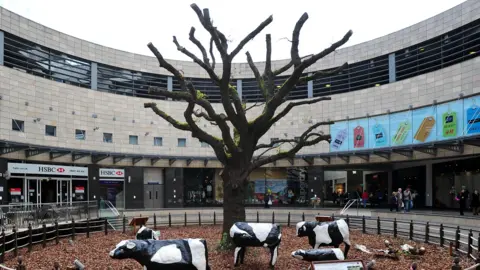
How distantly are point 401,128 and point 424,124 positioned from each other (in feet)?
6.53

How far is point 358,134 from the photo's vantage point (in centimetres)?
3384

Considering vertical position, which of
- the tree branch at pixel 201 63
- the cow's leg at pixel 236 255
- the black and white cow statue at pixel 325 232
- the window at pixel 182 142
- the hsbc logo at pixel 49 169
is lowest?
the cow's leg at pixel 236 255

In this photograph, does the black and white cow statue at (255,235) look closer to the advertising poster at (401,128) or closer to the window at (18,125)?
the advertising poster at (401,128)

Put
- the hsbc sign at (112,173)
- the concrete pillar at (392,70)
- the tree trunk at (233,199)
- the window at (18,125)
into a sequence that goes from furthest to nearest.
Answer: the hsbc sign at (112,173) < the concrete pillar at (392,70) < the window at (18,125) < the tree trunk at (233,199)

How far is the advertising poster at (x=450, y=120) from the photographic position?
25641 millimetres

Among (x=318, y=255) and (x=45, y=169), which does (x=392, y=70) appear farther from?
(x=318, y=255)

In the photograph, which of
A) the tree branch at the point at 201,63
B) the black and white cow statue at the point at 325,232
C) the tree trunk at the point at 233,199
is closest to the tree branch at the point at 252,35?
the tree branch at the point at 201,63

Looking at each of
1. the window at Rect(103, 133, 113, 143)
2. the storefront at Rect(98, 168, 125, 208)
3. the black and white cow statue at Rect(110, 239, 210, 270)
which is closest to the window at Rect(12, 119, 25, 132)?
the window at Rect(103, 133, 113, 143)

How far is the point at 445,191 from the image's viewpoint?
104ft

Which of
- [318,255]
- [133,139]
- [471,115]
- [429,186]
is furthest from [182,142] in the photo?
[318,255]

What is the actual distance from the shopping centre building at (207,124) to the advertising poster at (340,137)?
0.35 ft

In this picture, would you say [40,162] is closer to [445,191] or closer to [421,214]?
[421,214]

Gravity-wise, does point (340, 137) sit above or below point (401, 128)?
below

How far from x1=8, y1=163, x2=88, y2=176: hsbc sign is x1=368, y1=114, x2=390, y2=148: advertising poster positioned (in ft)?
67.4
